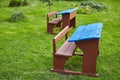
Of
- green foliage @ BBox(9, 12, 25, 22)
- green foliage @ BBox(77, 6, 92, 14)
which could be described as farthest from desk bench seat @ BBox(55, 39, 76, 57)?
green foliage @ BBox(77, 6, 92, 14)

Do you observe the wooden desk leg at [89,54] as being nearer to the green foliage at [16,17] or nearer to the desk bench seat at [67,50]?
the desk bench seat at [67,50]

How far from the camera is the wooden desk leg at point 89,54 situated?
537 cm

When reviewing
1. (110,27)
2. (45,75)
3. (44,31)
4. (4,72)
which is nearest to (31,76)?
(45,75)

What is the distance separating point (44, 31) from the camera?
9.74m

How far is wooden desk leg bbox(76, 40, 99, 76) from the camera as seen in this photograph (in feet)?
17.6

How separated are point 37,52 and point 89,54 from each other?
84.2 inches

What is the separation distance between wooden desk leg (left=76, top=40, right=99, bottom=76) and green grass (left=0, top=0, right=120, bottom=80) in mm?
167

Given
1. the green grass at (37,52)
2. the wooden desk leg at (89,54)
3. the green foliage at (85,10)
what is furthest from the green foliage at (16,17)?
the wooden desk leg at (89,54)

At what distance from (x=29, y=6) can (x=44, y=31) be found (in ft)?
21.8

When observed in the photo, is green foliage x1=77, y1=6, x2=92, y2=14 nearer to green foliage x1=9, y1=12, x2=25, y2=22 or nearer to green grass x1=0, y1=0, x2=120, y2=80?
green grass x1=0, y1=0, x2=120, y2=80

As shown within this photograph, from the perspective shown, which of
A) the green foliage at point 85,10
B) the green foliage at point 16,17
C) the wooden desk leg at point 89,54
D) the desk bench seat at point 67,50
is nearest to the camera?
the wooden desk leg at point 89,54

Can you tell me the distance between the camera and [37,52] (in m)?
7.18

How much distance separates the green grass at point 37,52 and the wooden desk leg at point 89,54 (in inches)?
6.6

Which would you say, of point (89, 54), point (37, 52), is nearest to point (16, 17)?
point (37, 52)
